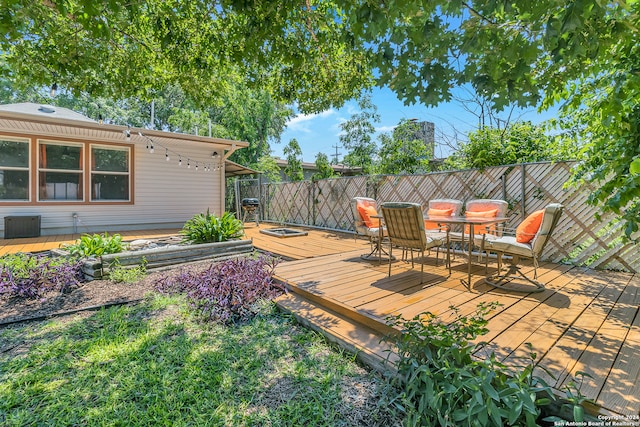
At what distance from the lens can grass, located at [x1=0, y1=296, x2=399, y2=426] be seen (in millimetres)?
1619

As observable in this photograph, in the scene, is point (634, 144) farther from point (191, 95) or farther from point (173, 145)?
point (173, 145)

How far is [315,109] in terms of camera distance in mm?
5605

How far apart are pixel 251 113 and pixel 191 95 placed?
10.00 meters

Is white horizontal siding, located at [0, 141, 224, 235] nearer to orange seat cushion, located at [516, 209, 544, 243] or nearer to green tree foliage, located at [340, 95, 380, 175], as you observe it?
green tree foliage, located at [340, 95, 380, 175]

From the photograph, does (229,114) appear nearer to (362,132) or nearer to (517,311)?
(362,132)

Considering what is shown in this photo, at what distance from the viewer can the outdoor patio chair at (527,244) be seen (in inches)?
115

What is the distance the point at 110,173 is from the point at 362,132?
834cm

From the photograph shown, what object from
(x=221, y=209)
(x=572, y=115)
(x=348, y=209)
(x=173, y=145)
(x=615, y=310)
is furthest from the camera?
(x=221, y=209)

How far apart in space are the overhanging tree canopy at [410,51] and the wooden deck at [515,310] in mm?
902

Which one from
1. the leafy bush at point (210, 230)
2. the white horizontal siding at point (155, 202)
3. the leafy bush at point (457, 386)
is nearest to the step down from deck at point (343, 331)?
the leafy bush at point (457, 386)

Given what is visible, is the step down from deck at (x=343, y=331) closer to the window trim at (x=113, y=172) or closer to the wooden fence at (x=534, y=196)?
the wooden fence at (x=534, y=196)

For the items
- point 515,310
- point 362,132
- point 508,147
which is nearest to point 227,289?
point 515,310

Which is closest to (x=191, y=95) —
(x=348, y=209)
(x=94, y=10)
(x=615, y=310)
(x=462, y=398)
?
(x=94, y=10)

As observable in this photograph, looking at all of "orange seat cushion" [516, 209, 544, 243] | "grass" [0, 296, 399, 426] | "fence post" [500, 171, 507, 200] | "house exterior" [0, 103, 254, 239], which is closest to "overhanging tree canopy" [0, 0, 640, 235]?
"orange seat cushion" [516, 209, 544, 243]
